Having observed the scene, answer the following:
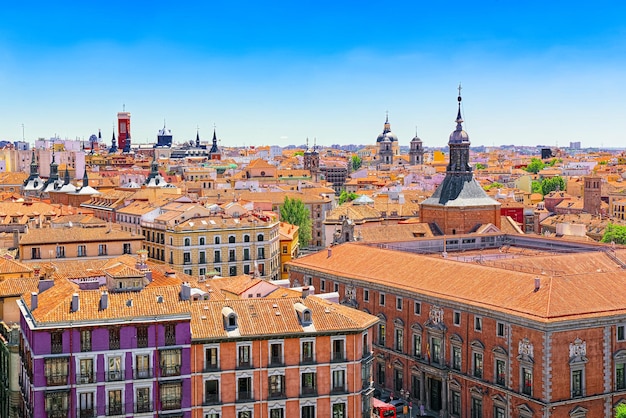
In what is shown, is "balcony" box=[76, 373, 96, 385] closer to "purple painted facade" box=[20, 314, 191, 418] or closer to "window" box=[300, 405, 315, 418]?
"purple painted facade" box=[20, 314, 191, 418]

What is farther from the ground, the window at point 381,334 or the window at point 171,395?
the window at point 171,395

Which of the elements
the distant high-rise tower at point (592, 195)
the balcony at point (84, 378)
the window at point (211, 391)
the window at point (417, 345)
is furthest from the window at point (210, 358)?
the distant high-rise tower at point (592, 195)

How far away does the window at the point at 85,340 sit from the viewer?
5403 centimetres

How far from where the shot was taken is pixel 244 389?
57.8 m

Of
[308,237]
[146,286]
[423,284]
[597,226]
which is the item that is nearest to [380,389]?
[423,284]

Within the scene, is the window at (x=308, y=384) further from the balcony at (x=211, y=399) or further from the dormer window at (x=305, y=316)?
the balcony at (x=211, y=399)

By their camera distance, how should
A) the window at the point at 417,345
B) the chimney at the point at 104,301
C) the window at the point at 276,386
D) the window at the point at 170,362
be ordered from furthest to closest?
the window at the point at 417,345 → the window at the point at 276,386 → the window at the point at 170,362 → the chimney at the point at 104,301

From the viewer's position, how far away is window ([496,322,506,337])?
6538 cm

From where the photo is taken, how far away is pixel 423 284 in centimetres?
7512

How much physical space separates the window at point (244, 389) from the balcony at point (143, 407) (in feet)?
17.6

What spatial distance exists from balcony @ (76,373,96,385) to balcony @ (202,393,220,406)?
6.79 metres

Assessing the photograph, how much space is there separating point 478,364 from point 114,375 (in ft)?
87.3

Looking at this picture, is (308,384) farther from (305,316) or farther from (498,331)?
(498,331)

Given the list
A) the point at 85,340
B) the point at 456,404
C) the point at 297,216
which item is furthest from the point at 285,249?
the point at 85,340
